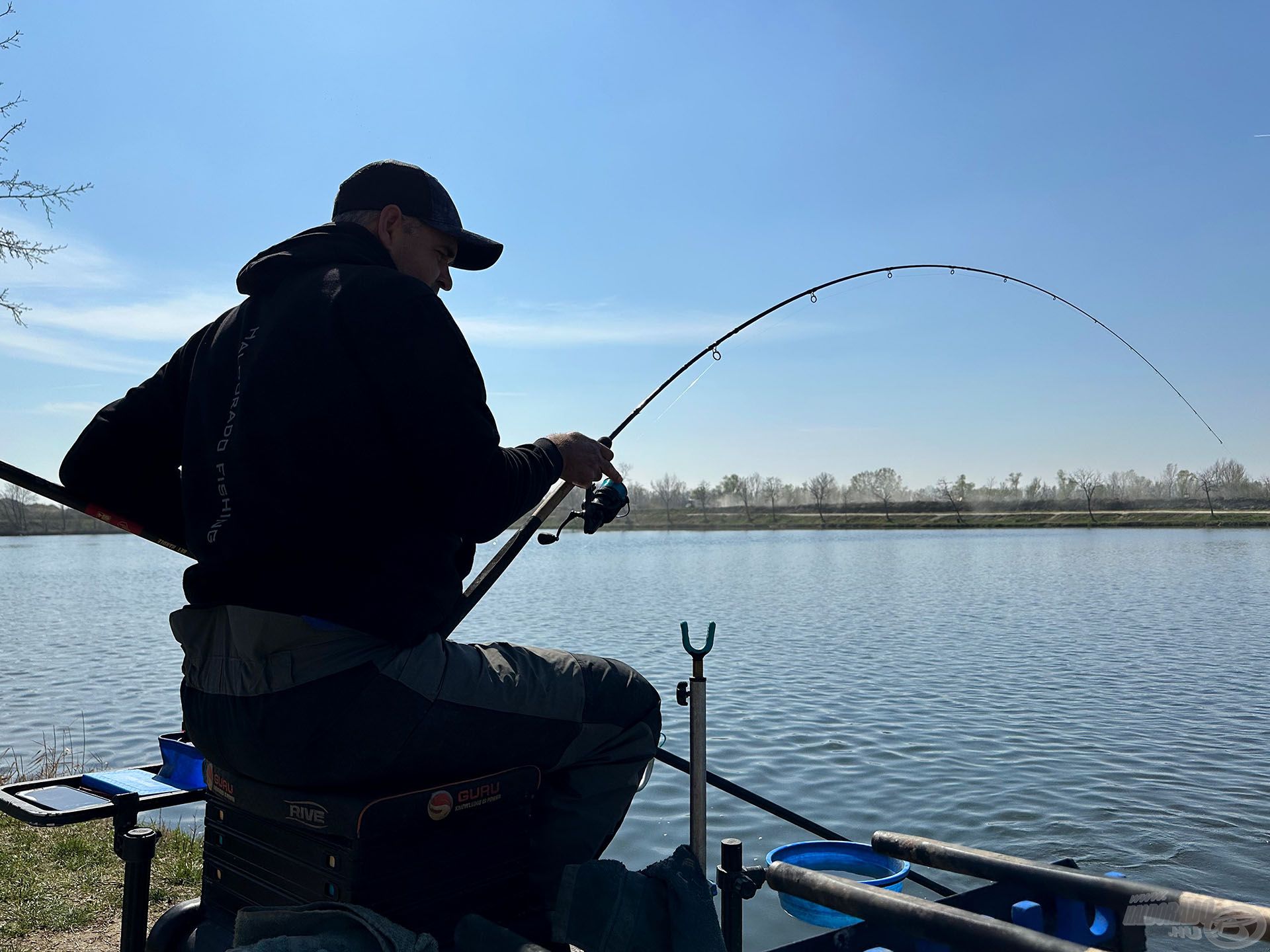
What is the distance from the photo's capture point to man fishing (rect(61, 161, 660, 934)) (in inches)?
82.0

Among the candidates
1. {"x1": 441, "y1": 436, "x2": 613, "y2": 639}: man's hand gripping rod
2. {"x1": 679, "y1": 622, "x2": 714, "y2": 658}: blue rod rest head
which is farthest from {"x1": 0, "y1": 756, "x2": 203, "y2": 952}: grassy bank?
{"x1": 679, "y1": 622, "x2": 714, "y2": 658}: blue rod rest head

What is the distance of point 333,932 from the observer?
1.91 meters

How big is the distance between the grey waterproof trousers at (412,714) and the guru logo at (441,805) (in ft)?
0.21

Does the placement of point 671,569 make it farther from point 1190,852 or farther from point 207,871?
point 207,871

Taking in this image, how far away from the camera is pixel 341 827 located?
2004mm

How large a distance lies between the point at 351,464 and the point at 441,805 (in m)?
0.74

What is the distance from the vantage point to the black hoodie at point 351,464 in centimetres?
209

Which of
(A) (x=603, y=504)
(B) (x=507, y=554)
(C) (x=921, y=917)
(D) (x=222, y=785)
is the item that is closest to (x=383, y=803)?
(D) (x=222, y=785)

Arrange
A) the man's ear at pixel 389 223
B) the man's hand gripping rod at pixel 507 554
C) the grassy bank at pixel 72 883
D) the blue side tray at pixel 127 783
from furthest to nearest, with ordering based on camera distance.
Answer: the grassy bank at pixel 72 883
the blue side tray at pixel 127 783
the man's hand gripping rod at pixel 507 554
the man's ear at pixel 389 223

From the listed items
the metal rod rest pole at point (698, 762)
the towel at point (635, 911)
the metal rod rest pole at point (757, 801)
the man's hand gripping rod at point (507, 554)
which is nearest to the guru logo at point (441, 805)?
the towel at point (635, 911)

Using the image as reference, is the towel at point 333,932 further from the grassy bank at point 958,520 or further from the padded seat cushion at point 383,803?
the grassy bank at point 958,520

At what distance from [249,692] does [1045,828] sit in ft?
21.3

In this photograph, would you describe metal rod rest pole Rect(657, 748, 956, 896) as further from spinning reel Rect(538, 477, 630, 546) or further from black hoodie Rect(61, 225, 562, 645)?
black hoodie Rect(61, 225, 562, 645)

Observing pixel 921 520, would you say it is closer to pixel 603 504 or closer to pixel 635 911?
pixel 603 504
